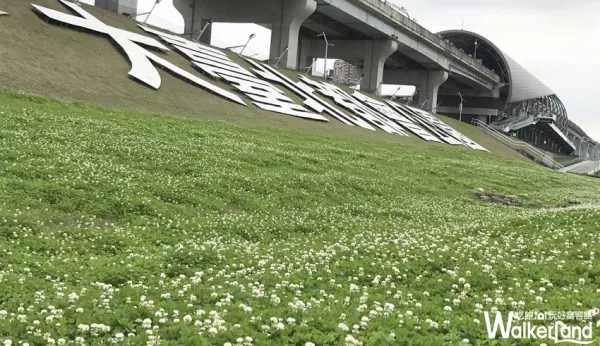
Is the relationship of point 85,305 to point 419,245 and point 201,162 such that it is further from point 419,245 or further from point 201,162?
point 201,162

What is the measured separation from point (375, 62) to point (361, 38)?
18.4 feet

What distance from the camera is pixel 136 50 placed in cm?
3778

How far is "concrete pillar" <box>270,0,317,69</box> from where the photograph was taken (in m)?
61.0

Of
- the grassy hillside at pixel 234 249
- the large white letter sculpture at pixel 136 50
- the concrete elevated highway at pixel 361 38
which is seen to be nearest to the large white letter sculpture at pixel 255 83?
the large white letter sculpture at pixel 136 50

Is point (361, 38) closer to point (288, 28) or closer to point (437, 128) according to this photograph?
point (437, 128)

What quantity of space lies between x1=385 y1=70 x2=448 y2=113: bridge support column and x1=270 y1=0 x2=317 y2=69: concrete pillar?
131ft

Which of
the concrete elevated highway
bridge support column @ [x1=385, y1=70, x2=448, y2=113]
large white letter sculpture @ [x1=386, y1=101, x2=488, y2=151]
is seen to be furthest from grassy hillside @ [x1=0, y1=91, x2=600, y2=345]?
bridge support column @ [x1=385, y1=70, x2=448, y2=113]

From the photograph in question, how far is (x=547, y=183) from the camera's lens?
37.3 m

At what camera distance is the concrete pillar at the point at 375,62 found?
7844cm

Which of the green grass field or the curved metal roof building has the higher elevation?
the curved metal roof building

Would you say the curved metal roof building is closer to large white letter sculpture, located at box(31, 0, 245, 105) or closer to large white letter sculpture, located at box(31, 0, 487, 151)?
large white letter sculpture, located at box(31, 0, 487, 151)

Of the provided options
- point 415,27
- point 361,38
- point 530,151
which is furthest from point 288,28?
point 530,151

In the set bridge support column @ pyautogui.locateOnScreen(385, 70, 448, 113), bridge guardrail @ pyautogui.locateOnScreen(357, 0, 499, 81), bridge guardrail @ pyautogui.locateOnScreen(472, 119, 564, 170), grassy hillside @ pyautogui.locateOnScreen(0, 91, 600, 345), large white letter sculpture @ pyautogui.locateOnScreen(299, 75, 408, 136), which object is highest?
bridge guardrail @ pyautogui.locateOnScreen(357, 0, 499, 81)

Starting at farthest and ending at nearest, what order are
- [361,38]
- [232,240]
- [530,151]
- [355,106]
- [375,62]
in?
[530,151] < [361,38] < [375,62] < [355,106] < [232,240]
